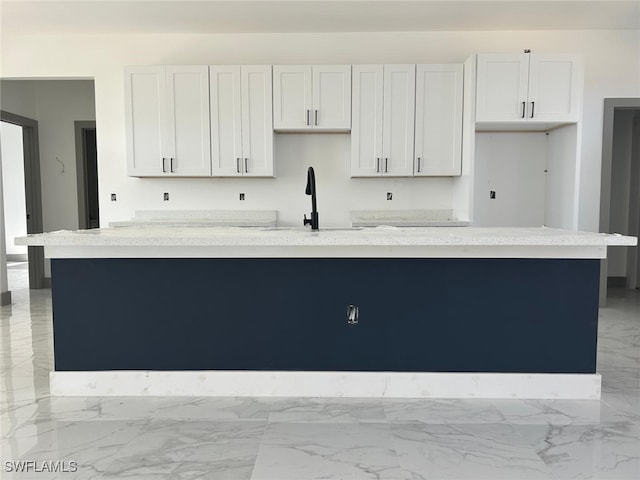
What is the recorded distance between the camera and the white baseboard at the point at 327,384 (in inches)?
99.3

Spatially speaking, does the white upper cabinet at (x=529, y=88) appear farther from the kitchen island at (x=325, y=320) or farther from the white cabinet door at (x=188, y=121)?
the white cabinet door at (x=188, y=121)

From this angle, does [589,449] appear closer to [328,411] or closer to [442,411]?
[442,411]

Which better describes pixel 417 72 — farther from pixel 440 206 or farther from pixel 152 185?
pixel 152 185

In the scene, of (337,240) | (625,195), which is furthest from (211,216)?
(625,195)

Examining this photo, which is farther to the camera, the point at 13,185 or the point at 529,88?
the point at 13,185

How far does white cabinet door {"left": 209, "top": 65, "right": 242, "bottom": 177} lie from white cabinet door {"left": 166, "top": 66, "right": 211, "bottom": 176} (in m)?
0.06

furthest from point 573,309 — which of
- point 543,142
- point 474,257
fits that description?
point 543,142

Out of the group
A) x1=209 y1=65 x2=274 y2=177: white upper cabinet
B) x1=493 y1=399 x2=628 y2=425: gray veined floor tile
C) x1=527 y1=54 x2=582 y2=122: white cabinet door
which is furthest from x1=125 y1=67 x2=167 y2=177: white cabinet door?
x1=493 y1=399 x2=628 y2=425: gray veined floor tile

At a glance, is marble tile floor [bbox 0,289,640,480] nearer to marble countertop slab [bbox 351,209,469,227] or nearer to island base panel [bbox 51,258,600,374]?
island base panel [bbox 51,258,600,374]

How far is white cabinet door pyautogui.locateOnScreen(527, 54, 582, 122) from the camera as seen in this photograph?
4.29 meters

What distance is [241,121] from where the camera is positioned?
15.1 ft

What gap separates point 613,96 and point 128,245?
4.87 meters

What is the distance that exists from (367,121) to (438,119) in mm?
676

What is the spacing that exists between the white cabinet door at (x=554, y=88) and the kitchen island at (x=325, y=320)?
91.6 inches
